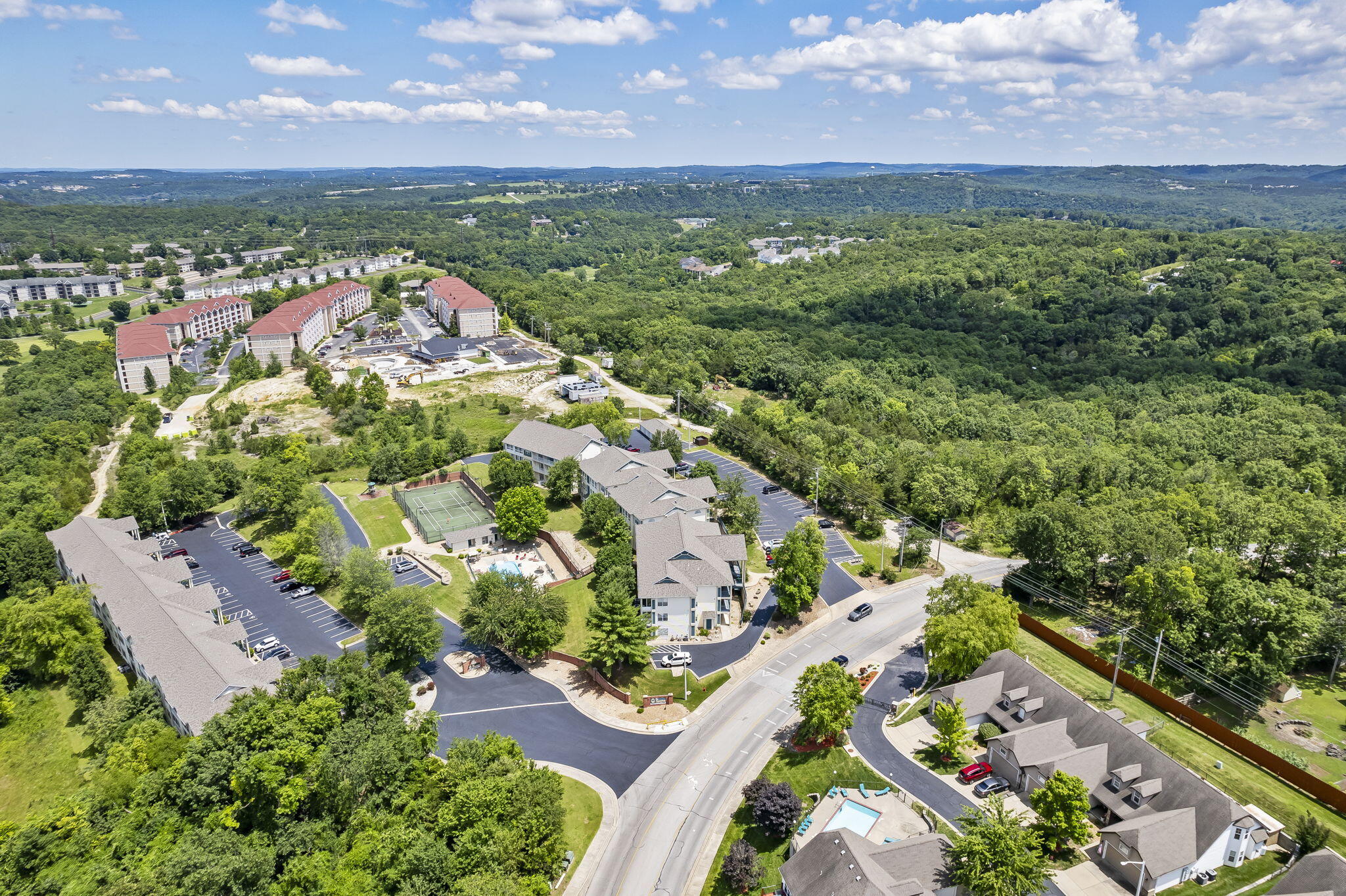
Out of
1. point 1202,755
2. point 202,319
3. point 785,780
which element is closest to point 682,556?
point 785,780

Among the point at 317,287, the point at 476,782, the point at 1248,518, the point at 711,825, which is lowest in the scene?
the point at 711,825

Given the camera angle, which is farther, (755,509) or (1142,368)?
(1142,368)

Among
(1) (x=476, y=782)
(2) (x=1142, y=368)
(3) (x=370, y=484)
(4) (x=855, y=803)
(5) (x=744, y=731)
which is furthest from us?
(2) (x=1142, y=368)

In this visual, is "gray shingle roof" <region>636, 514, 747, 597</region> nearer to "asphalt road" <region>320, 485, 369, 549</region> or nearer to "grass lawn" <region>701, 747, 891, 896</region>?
"grass lawn" <region>701, 747, 891, 896</region>

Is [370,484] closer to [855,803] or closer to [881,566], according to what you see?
[881,566]

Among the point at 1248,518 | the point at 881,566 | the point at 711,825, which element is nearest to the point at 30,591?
the point at 711,825

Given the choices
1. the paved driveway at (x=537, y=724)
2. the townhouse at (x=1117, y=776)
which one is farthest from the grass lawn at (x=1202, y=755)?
the paved driveway at (x=537, y=724)

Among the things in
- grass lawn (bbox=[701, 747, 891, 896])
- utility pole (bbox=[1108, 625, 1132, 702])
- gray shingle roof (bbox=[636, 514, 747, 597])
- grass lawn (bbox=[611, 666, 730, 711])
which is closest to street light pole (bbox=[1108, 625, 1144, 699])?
utility pole (bbox=[1108, 625, 1132, 702])
